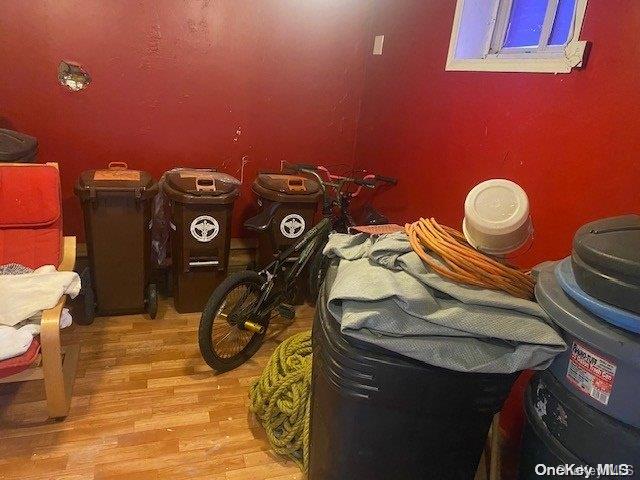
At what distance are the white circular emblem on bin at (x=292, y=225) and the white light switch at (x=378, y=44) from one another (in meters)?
1.18

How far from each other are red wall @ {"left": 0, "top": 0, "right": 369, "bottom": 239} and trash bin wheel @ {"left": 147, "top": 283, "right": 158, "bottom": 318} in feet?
2.44

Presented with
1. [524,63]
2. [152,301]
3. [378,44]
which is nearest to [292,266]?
[152,301]

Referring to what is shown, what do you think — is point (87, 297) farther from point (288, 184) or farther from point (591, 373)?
point (591, 373)

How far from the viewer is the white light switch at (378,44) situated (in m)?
2.69

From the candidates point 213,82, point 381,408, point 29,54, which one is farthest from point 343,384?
point 29,54

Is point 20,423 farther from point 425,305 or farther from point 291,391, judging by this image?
point 425,305

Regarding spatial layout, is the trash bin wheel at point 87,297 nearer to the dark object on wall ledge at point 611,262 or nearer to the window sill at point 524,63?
the window sill at point 524,63

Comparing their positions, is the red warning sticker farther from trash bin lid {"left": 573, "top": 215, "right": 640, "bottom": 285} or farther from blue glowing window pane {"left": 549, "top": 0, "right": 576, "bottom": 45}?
blue glowing window pane {"left": 549, "top": 0, "right": 576, "bottom": 45}

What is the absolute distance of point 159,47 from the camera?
2525mm

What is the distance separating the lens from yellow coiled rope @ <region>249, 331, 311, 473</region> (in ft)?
5.24

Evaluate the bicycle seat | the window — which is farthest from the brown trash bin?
the window

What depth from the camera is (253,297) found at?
2.06 m

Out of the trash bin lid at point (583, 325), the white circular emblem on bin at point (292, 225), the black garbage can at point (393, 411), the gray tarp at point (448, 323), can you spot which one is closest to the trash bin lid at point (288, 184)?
A: the white circular emblem on bin at point (292, 225)

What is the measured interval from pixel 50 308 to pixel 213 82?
1.65 m
